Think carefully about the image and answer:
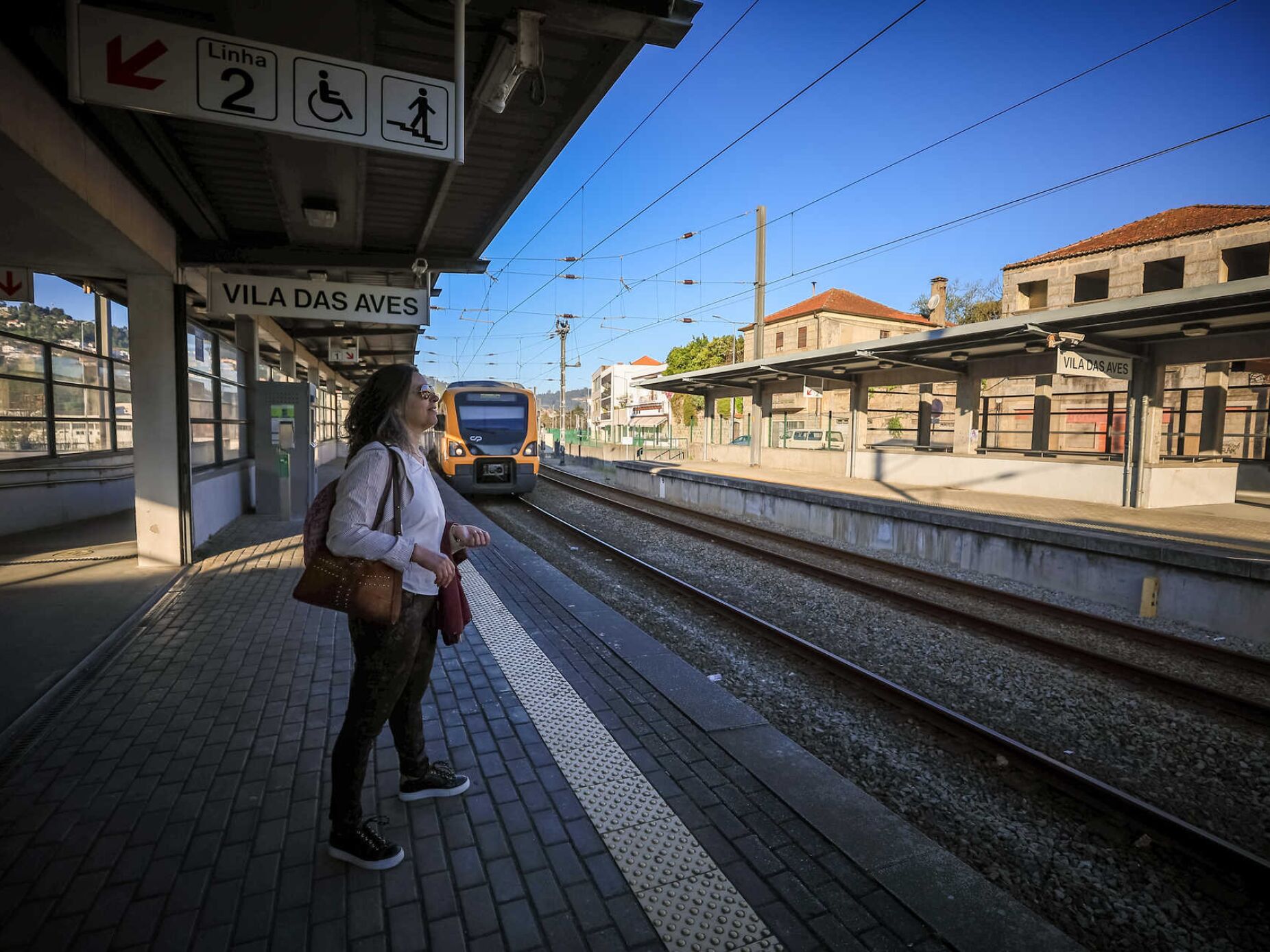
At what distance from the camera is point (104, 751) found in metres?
3.33

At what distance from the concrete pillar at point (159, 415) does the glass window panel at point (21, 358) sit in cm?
351

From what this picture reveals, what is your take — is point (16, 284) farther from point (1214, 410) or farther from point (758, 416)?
point (1214, 410)

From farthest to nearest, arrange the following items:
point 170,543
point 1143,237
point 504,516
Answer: point 1143,237 < point 504,516 < point 170,543

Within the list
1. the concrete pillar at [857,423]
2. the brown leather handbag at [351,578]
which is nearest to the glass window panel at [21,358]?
the brown leather handbag at [351,578]

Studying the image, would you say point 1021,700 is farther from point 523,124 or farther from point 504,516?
point 504,516

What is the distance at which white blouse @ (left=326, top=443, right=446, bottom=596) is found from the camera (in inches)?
90.2

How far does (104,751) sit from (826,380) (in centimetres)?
2285

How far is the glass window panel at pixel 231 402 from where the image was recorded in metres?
10.8

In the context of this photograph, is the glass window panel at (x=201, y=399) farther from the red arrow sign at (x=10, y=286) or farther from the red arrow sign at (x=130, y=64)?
the red arrow sign at (x=130, y=64)

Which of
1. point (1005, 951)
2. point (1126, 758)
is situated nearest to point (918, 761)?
point (1126, 758)

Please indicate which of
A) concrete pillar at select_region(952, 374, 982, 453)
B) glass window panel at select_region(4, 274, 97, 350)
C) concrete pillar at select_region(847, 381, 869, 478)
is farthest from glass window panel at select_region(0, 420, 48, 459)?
concrete pillar at select_region(847, 381, 869, 478)

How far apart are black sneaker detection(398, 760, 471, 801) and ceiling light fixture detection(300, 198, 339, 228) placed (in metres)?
5.70

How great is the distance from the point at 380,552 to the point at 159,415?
6.50 metres

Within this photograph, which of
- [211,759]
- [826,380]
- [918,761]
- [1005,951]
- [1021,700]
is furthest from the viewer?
[826,380]
